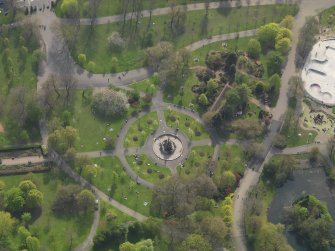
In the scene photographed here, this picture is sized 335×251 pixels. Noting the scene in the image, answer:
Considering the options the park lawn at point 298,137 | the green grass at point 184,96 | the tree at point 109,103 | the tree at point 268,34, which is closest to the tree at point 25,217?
the tree at point 109,103

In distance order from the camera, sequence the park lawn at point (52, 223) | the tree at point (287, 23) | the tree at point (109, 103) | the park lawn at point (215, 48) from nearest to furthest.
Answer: the park lawn at point (52, 223)
the tree at point (109, 103)
the park lawn at point (215, 48)
the tree at point (287, 23)

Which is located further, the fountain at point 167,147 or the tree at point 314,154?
the tree at point 314,154

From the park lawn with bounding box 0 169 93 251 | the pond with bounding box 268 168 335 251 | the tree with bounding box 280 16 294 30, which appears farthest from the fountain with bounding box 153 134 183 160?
the tree with bounding box 280 16 294 30

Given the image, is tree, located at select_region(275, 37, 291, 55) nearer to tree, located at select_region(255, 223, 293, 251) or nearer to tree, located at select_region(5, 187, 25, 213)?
tree, located at select_region(255, 223, 293, 251)

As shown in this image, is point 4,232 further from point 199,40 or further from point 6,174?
point 199,40

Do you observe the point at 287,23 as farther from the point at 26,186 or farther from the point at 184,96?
the point at 26,186

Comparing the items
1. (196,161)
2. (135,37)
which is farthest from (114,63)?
(196,161)

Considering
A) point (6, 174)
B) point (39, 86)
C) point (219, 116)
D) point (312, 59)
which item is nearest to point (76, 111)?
point (39, 86)

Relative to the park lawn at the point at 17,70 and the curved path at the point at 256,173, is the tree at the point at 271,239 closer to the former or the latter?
the curved path at the point at 256,173
